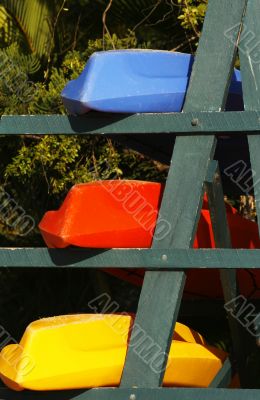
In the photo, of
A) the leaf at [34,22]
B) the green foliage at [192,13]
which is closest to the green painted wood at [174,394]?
the green foliage at [192,13]

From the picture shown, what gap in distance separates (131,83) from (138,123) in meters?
0.12

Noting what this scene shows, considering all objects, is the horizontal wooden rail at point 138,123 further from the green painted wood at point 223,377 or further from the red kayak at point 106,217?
the green painted wood at point 223,377

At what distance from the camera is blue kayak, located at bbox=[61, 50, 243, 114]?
2254 millimetres

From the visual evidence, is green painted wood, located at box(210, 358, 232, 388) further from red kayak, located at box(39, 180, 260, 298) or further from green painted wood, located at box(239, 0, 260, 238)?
green painted wood, located at box(239, 0, 260, 238)

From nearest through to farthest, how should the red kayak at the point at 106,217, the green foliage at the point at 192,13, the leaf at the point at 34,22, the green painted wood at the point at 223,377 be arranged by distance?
the red kayak at the point at 106,217 < the green painted wood at the point at 223,377 < the green foliage at the point at 192,13 < the leaf at the point at 34,22

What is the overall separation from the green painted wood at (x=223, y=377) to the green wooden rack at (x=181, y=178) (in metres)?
0.41

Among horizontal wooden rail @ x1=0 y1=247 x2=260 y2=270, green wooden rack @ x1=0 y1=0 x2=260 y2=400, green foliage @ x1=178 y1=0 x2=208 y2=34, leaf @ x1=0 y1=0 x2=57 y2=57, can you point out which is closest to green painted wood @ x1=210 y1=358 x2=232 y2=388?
green wooden rack @ x1=0 y1=0 x2=260 y2=400

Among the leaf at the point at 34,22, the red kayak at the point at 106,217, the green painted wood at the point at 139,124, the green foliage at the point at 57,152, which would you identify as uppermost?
the green painted wood at the point at 139,124

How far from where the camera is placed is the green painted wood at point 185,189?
2.20 meters

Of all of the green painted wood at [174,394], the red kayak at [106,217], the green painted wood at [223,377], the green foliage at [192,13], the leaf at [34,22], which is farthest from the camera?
the leaf at [34,22]

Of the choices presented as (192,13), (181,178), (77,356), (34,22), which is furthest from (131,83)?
(34,22)

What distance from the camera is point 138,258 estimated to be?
2.21 meters

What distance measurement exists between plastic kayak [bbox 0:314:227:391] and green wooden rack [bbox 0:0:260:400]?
0.14 feet

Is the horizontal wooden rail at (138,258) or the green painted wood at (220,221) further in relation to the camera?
the green painted wood at (220,221)
